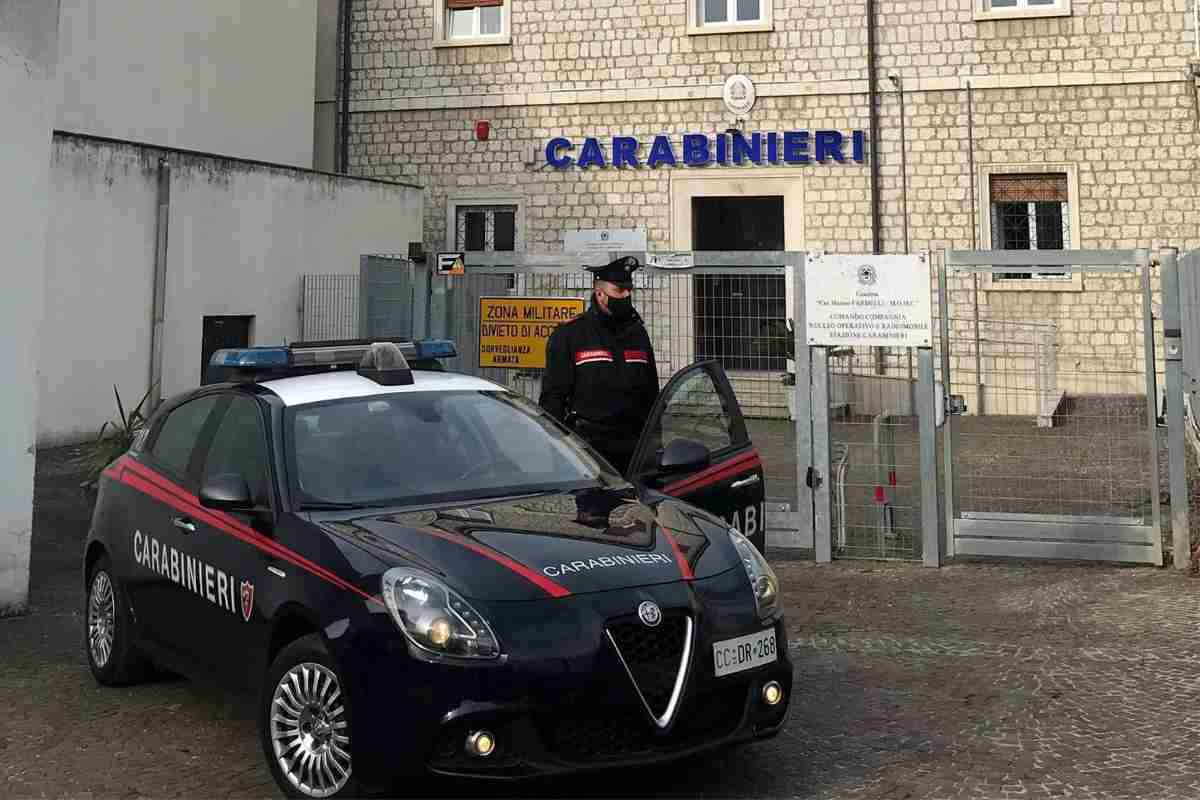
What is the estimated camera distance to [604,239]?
64.5ft

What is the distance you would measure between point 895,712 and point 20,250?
209 inches

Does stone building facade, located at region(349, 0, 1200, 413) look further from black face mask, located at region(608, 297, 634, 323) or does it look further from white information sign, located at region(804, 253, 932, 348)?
black face mask, located at region(608, 297, 634, 323)

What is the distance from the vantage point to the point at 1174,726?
501 centimetres

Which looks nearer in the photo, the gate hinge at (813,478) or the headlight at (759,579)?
the headlight at (759,579)

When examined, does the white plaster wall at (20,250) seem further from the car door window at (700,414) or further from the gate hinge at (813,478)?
the gate hinge at (813,478)

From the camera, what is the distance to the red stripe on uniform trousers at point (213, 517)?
4180 mm

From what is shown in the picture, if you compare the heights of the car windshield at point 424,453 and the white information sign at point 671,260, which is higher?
the white information sign at point 671,260

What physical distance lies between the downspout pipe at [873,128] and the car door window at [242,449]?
14.5 meters

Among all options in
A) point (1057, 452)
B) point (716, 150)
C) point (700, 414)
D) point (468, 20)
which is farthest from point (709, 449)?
point (468, 20)

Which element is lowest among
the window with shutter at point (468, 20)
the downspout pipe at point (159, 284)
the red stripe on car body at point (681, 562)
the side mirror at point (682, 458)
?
the red stripe on car body at point (681, 562)

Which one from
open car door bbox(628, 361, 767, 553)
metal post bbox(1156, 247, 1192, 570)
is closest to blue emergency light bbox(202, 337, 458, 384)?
open car door bbox(628, 361, 767, 553)

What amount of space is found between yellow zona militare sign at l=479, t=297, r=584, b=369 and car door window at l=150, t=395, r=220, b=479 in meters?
3.68

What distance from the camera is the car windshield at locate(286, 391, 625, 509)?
4.77 metres

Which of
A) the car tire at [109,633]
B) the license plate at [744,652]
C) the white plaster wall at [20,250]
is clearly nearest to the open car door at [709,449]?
the license plate at [744,652]
